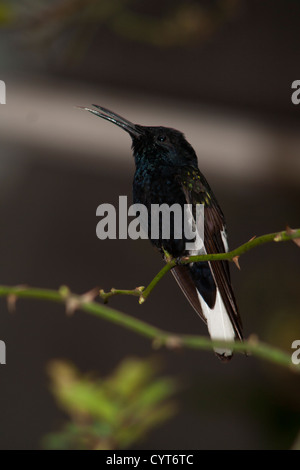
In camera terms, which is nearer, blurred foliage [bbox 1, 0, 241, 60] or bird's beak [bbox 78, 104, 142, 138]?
bird's beak [bbox 78, 104, 142, 138]

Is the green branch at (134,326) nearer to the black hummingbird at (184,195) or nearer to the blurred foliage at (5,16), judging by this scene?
the black hummingbird at (184,195)

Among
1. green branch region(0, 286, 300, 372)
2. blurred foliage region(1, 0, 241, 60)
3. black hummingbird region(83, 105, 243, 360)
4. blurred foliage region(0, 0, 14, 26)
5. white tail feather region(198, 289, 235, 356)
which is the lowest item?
green branch region(0, 286, 300, 372)

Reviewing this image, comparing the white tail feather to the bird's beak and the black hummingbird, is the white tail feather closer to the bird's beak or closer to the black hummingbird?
the black hummingbird

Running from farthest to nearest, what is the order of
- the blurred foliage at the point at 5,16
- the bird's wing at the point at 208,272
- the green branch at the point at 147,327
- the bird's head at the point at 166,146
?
the blurred foliage at the point at 5,16, the bird's head at the point at 166,146, the bird's wing at the point at 208,272, the green branch at the point at 147,327

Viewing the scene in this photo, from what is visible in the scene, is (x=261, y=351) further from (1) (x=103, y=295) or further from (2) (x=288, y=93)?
(2) (x=288, y=93)

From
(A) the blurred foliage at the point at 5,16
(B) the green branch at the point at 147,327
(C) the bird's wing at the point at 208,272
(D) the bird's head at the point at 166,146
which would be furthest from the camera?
(A) the blurred foliage at the point at 5,16

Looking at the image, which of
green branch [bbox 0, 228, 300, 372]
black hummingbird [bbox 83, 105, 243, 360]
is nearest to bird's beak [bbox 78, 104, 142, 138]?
black hummingbird [bbox 83, 105, 243, 360]

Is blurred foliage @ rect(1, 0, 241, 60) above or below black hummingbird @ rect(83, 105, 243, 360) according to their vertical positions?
above

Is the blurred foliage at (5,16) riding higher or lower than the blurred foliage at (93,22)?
lower

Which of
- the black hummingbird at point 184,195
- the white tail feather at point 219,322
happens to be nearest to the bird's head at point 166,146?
the black hummingbird at point 184,195

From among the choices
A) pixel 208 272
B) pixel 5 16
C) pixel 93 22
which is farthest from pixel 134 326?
pixel 93 22
